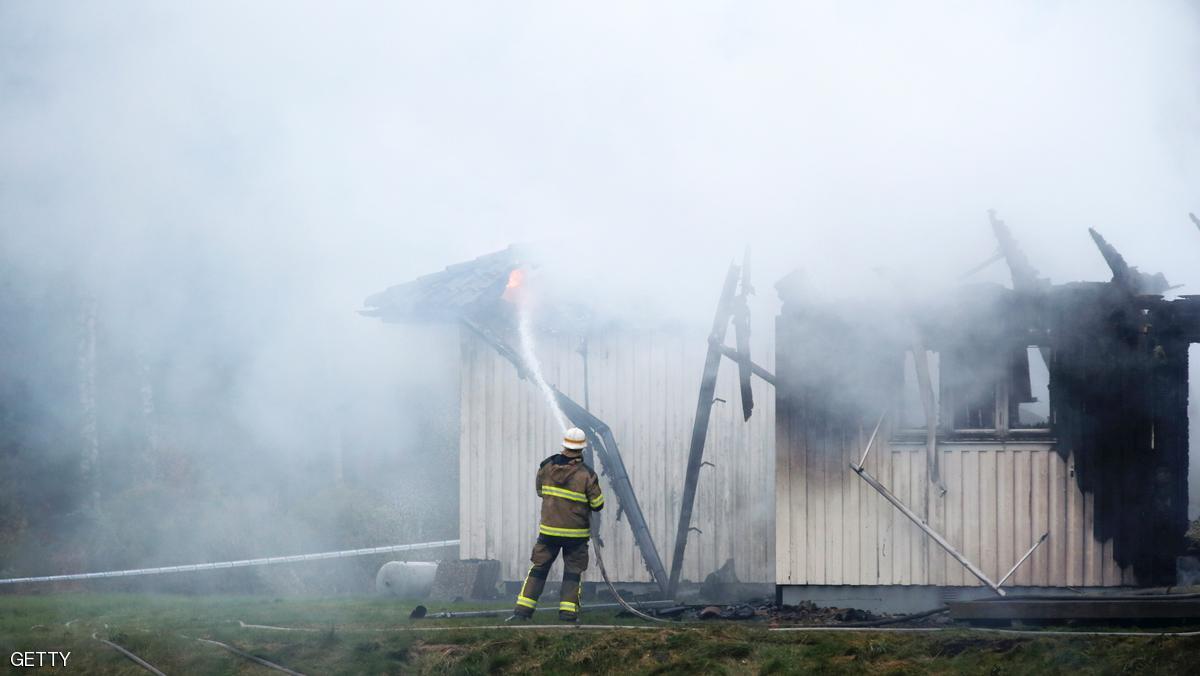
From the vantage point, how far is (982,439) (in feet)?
41.5

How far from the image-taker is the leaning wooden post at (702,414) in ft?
47.0

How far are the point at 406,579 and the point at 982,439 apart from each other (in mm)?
7972

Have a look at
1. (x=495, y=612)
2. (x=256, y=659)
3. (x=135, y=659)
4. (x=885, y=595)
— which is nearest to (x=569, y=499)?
(x=495, y=612)

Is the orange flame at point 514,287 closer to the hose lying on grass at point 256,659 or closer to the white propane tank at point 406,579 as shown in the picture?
the white propane tank at point 406,579

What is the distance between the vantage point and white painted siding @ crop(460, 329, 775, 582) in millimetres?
16031

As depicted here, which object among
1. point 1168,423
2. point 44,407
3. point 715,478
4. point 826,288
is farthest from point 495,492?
point 44,407

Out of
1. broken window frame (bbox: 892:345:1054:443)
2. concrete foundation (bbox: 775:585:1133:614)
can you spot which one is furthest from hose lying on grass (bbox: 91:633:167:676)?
broken window frame (bbox: 892:345:1054:443)

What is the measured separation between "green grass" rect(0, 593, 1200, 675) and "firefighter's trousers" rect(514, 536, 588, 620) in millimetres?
356

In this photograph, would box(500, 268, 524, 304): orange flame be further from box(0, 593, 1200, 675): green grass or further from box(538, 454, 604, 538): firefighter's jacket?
box(0, 593, 1200, 675): green grass

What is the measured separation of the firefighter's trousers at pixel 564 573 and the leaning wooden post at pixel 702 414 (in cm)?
249

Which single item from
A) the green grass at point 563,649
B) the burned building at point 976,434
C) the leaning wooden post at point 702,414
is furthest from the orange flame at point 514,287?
the green grass at point 563,649

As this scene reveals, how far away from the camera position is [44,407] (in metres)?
24.9

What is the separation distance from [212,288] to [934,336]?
12.6 m

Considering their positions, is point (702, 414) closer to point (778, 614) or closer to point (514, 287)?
point (778, 614)
